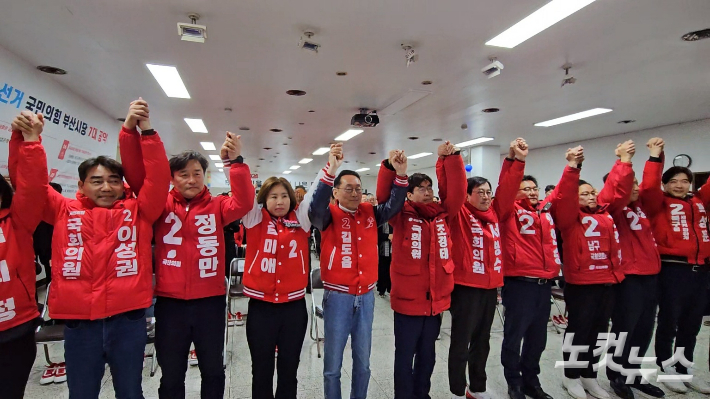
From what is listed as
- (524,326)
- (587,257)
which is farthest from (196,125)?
(587,257)

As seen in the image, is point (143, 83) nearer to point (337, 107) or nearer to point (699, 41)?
point (337, 107)

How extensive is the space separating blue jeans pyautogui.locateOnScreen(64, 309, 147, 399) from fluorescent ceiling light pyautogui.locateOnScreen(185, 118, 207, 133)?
21.1 ft

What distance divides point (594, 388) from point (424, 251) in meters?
1.83

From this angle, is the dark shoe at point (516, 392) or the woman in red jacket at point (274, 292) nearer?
the woman in red jacket at point (274, 292)

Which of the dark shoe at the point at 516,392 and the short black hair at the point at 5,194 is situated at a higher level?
the short black hair at the point at 5,194

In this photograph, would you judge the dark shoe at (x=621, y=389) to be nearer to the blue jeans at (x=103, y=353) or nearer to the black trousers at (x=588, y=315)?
the black trousers at (x=588, y=315)

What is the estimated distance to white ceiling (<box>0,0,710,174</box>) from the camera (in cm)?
312

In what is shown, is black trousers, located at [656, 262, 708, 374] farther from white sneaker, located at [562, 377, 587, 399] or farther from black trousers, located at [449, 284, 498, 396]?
black trousers, located at [449, 284, 498, 396]

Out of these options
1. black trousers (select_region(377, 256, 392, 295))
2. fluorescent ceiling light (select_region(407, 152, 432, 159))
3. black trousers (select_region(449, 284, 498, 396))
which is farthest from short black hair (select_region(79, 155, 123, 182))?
fluorescent ceiling light (select_region(407, 152, 432, 159))

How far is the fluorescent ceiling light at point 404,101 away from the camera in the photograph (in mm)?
5406

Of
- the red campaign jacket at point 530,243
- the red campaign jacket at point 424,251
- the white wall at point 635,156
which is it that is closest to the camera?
the red campaign jacket at point 424,251

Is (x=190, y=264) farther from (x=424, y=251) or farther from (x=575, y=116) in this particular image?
(x=575, y=116)

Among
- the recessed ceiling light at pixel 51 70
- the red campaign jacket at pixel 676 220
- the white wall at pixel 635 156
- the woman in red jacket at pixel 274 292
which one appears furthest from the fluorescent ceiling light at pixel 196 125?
the white wall at pixel 635 156

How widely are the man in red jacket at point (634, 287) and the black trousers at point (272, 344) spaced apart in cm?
255
